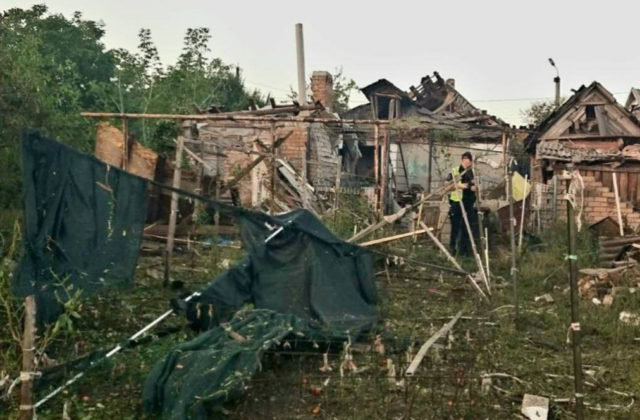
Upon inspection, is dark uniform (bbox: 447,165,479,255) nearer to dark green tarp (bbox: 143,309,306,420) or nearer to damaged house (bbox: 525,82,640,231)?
damaged house (bbox: 525,82,640,231)

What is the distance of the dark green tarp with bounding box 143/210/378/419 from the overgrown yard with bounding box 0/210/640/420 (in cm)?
23

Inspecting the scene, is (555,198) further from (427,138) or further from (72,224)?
(72,224)

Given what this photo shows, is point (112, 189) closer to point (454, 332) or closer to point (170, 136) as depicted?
point (454, 332)

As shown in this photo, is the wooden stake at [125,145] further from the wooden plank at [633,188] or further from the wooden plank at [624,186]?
the wooden plank at [633,188]

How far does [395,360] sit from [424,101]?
26.2 m

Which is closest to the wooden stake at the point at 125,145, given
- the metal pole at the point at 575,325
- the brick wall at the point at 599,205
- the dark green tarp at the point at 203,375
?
the dark green tarp at the point at 203,375

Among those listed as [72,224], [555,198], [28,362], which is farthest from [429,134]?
[28,362]

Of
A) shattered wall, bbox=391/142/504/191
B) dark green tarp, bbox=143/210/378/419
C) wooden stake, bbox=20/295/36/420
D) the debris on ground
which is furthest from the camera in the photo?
shattered wall, bbox=391/142/504/191

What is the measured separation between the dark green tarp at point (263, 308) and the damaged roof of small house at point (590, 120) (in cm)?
1320

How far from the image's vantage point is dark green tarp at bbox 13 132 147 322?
5012 mm

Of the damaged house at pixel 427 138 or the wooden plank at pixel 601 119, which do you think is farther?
the damaged house at pixel 427 138

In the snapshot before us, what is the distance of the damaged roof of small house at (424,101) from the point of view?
28688mm

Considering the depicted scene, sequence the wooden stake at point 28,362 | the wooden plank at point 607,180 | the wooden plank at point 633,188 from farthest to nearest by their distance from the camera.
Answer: the wooden plank at point 607,180, the wooden plank at point 633,188, the wooden stake at point 28,362

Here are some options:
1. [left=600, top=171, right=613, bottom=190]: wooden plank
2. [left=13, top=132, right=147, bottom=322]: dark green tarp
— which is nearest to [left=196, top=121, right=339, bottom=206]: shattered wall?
[left=600, top=171, right=613, bottom=190]: wooden plank
